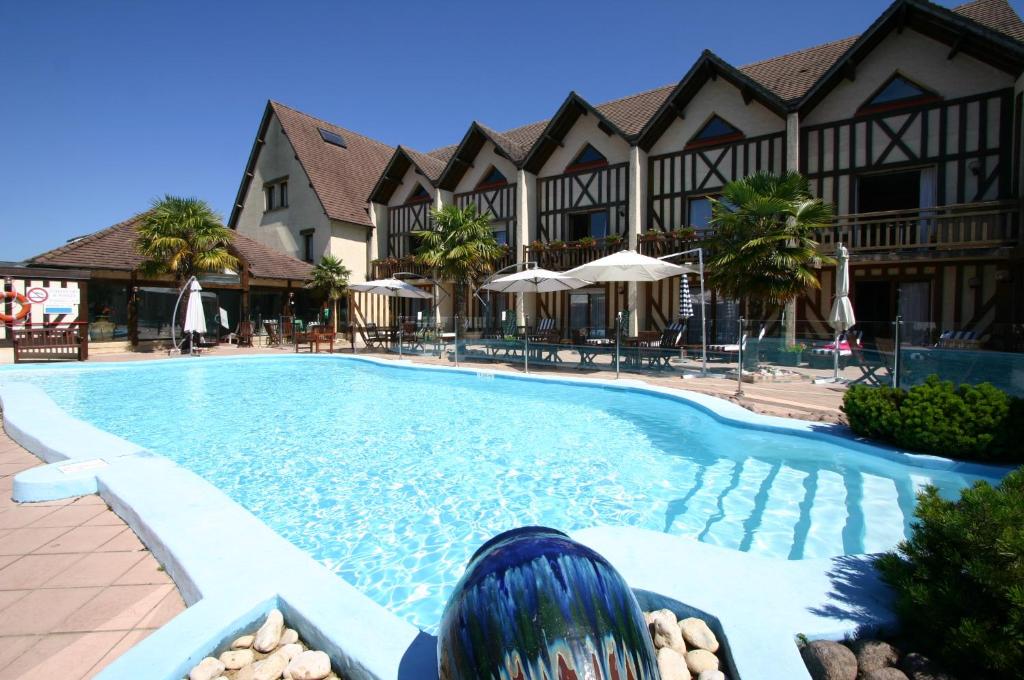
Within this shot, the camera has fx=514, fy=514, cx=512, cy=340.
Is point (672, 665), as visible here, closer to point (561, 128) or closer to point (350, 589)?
point (350, 589)

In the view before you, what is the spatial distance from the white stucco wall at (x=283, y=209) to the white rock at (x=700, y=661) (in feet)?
78.9

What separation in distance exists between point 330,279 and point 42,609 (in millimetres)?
20909

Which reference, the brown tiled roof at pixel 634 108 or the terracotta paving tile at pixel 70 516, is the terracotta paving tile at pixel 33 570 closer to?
the terracotta paving tile at pixel 70 516

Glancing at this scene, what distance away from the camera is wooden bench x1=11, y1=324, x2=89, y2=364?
13609mm

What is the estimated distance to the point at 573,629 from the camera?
4.90 feet

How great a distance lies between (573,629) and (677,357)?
10.2 metres

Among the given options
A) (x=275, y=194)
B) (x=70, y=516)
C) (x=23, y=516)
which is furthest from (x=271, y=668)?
(x=275, y=194)

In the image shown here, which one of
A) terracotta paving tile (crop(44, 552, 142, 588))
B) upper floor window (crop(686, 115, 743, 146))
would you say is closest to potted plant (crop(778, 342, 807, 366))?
upper floor window (crop(686, 115, 743, 146))

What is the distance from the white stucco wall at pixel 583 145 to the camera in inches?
725

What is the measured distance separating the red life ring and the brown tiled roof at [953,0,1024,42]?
89.1 ft

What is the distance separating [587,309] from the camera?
65.1 ft

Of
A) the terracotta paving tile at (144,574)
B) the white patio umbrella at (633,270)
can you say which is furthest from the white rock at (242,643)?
the white patio umbrella at (633,270)

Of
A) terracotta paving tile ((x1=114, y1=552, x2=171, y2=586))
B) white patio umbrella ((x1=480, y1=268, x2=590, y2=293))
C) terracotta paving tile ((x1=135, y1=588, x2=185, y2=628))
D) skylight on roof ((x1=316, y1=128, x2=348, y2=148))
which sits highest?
skylight on roof ((x1=316, y1=128, x2=348, y2=148))

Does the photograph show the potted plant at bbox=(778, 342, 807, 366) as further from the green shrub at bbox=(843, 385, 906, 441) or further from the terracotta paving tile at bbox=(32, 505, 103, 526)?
the terracotta paving tile at bbox=(32, 505, 103, 526)
